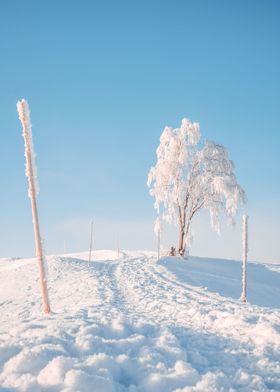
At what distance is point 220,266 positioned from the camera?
1080 inches

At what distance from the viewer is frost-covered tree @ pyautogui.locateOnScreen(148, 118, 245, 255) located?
28.9 m

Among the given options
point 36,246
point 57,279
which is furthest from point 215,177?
point 36,246

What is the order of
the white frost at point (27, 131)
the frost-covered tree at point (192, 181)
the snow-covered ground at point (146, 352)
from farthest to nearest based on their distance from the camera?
the frost-covered tree at point (192, 181) → the white frost at point (27, 131) → the snow-covered ground at point (146, 352)

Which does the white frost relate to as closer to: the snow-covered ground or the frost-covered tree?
the snow-covered ground

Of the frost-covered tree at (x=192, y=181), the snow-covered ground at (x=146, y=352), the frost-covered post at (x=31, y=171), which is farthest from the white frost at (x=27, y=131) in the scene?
the frost-covered tree at (x=192, y=181)

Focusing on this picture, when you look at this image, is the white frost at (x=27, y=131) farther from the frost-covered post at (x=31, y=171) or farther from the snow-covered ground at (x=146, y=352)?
the snow-covered ground at (x=146, y=352)

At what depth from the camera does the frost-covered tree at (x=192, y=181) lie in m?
28.9

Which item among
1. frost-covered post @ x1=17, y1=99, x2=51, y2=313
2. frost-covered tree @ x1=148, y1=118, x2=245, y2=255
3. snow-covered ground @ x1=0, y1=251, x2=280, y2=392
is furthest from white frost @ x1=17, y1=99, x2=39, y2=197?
frost-covered tree @ x1=148, y1=118, x2=245, y2=255

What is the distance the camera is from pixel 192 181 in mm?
29359

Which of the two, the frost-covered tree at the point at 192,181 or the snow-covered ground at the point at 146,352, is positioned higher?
the frost-covered tree at the point at 192,181

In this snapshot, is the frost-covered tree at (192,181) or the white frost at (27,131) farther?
the frost-covered tree at (192,181)

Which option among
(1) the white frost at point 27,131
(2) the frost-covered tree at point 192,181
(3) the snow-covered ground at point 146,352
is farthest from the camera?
(2) the frost-covered tree at point 192,181

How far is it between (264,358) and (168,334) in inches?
70.1

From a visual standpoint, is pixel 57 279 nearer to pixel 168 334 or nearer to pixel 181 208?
pixel 181 208
